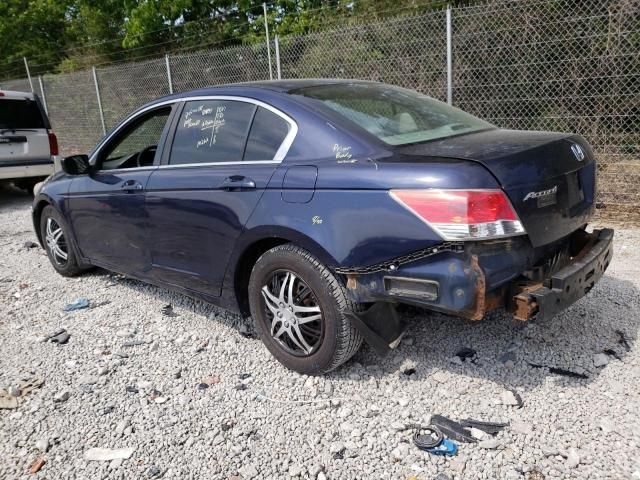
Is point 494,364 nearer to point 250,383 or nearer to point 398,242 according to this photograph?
point 398,242

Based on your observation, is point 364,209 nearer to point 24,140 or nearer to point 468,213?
point 468,213

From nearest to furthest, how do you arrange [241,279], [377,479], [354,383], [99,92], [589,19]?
1. [377,479]
2. [354,383]
3. [241,279]
4. [589,19]
5. [99,92]

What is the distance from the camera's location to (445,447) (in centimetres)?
249

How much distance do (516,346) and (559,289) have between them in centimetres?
85

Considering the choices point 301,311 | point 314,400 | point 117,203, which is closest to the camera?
point 314,400

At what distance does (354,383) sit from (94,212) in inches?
107

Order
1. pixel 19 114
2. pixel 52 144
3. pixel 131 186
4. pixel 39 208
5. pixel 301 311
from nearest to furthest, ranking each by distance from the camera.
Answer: pixel 301 311, pixel 131 186, pixel 39 208, pixel 19 114, pixel 52 144

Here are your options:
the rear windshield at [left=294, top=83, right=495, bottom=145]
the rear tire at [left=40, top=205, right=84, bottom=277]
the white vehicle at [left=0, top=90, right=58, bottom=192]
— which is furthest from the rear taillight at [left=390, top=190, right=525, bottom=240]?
the white vehicle at [left=0, top=90, right=58, bottom=192]

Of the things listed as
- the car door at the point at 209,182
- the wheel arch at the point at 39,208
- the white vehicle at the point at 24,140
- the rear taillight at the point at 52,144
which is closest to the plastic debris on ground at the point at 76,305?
the car door at the point at 209,182

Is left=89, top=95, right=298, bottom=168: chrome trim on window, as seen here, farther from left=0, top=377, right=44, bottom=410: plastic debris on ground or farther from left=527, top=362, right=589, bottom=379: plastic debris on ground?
left=527, top=362, right=589, bottom=379: plastic debris on ground

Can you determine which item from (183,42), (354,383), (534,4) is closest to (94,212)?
(354,383)


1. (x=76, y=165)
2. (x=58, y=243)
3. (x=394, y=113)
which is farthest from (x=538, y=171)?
(x=58, y=243)

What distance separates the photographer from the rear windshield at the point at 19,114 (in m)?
8.76

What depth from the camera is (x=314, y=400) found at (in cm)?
293
